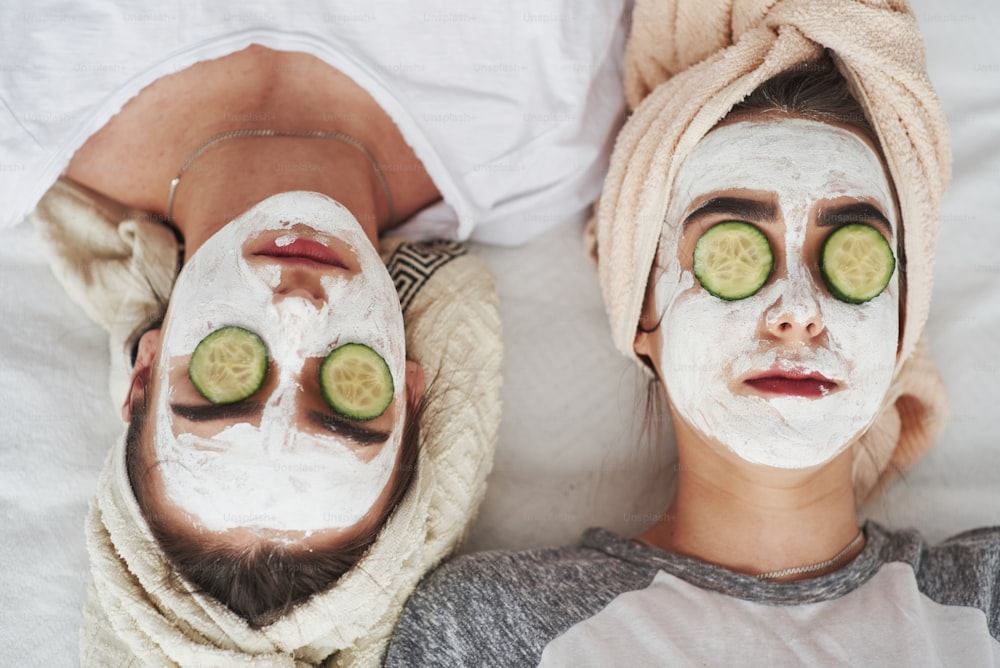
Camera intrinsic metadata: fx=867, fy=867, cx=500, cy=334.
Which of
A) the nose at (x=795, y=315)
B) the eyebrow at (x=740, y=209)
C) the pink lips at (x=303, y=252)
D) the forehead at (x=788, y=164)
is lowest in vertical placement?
the pink lips at (x=303, y=252)

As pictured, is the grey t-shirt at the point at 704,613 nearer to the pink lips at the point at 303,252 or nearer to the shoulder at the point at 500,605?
the shoulder at the point at 500,605

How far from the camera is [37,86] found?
1407 mm

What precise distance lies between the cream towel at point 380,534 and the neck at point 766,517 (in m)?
0.37

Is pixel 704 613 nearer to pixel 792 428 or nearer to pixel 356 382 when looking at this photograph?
pixel 792 428

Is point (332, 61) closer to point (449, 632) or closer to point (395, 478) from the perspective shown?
point (395, 478)

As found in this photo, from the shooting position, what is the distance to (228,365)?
1.15 meters

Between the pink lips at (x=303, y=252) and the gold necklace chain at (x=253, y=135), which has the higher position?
the gold necklace chain at (x=253, y=135)

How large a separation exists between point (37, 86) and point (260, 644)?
3.14 ft

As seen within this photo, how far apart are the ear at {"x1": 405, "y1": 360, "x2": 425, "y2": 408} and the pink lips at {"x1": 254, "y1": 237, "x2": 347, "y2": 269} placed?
0.70 feet

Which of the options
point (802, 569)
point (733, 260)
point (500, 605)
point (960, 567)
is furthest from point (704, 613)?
point (733, 260)

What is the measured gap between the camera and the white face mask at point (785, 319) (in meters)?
1.23

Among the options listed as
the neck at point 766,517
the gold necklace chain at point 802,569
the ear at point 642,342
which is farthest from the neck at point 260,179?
the gold necklace chain at point 802,569

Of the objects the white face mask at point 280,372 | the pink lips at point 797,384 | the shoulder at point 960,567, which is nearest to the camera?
the white face mask at point 280,372

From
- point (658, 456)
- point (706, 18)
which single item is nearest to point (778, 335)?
point (658, 456)
